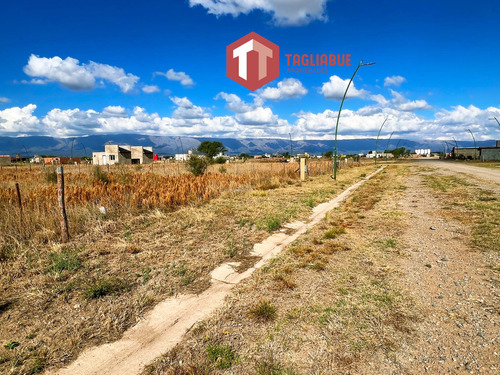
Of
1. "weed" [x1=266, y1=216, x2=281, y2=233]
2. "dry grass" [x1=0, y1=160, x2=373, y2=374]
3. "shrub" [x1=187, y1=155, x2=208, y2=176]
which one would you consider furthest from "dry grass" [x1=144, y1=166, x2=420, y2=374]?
"shrub" [x1=187, y1=155, x2=208, y2=176]

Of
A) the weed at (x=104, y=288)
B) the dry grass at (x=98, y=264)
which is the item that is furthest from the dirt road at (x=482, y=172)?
the weed at (x=104, y=288)

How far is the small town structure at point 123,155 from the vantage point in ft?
207

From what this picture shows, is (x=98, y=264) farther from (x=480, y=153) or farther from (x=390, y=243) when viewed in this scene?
(x=480, y=153)

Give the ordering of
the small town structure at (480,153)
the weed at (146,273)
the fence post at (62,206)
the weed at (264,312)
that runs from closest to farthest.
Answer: the weed at (264,312), the weed at (146,273), the fence post at (62,206), the small town structure at (480,153)

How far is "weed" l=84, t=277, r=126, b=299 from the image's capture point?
145 inches

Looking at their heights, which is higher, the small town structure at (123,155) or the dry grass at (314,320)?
the small town structure at (123,155)

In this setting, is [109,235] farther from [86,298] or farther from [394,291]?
[394,291]

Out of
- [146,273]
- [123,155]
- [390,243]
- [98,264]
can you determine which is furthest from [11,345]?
[123,155]

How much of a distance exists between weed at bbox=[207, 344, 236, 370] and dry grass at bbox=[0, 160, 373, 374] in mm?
1168

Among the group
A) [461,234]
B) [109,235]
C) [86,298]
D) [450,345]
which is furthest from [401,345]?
[109,235]

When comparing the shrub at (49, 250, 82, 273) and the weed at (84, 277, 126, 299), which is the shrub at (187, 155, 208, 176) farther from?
the weed at (84, 277, 126, 299)

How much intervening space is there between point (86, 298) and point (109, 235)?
2.65m

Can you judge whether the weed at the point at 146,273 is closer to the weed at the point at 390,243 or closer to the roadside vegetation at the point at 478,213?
the weed at the point at 390,243

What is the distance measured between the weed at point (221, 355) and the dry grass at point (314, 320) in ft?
0.17
